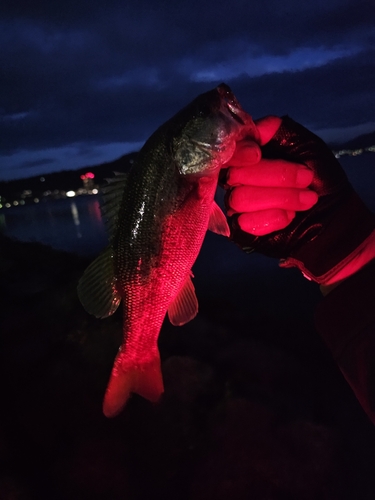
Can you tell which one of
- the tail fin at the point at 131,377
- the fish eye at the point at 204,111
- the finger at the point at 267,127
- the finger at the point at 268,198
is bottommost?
the tail fin at the point at 131,377

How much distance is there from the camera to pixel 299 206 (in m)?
2.72

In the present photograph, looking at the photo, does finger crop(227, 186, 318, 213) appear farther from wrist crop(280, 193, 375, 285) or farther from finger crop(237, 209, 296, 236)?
wrist crop(280, 193, 375, 285)

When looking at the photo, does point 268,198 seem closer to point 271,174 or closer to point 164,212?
point 271,174

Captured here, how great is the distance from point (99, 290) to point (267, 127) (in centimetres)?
186

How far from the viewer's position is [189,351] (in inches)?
336

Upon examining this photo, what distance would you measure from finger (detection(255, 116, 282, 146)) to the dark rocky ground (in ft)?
15.2

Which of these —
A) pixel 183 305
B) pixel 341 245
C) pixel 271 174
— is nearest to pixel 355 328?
pixel 341 245

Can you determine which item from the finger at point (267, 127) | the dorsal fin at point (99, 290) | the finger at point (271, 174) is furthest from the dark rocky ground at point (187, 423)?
the finger at point (267, 127)

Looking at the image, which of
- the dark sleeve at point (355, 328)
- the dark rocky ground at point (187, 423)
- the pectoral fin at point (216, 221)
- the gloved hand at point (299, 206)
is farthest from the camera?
the dark rocky ground at point (187, 423)

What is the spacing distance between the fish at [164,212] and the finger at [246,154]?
7cm

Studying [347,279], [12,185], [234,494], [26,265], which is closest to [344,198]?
[347,279]

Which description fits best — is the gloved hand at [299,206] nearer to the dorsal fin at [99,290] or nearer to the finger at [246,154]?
the finger at [246,154]

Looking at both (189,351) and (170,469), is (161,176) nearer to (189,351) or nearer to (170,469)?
(170,469)

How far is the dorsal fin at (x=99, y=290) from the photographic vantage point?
306 centimetres
